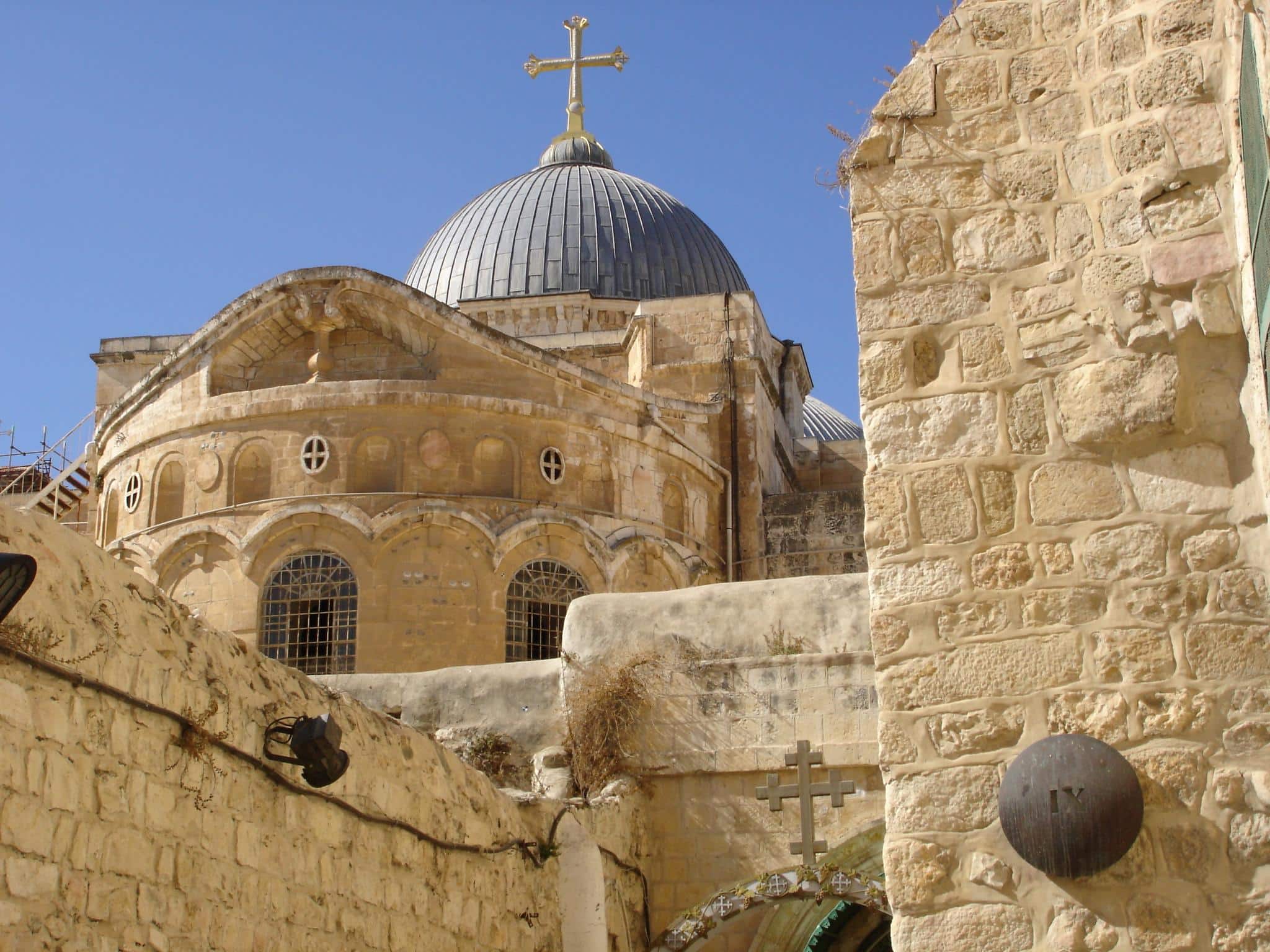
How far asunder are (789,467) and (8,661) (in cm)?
1844

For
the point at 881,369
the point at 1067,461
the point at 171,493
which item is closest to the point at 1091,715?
the point at 1067,461

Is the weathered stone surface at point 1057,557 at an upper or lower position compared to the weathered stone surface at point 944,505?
lower

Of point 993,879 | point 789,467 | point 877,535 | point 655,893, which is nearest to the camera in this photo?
point 993,879

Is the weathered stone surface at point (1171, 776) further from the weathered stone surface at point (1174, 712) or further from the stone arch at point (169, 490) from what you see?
the stone arch at point (169, 490)

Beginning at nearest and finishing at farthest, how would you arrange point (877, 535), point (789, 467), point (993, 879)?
point (993, 879) → point (877, 535) → point (789, 467)

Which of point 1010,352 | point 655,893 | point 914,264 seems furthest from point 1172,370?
point 655,893

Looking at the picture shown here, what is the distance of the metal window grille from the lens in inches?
177

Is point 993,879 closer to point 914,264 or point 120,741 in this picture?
point 914,264

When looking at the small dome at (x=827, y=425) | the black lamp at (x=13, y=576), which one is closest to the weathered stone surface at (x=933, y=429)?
the black lamp at (x=13, y=576)

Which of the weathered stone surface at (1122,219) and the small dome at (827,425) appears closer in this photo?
the weathered stone surface at (1122,219)

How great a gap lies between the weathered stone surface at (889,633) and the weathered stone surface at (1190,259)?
130cm

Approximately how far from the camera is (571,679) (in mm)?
11516

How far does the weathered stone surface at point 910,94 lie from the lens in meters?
5.71

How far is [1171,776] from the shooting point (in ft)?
16.0
